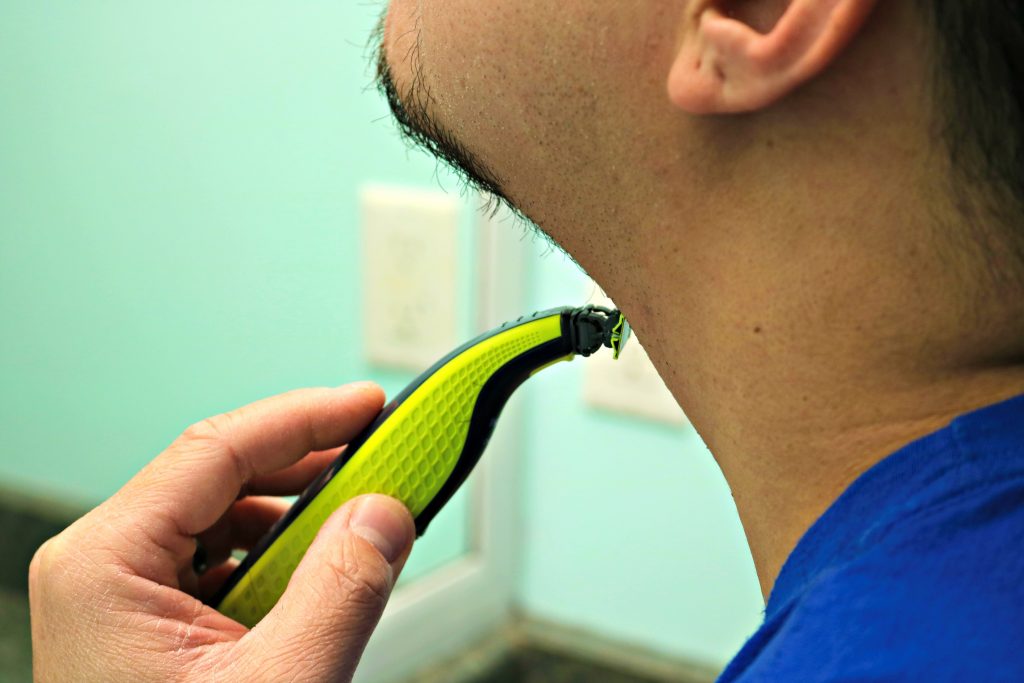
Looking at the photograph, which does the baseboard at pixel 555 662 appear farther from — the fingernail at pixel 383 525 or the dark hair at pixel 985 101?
the dark hair at pixel 985 101

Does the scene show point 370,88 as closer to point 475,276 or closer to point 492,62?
point 475,276

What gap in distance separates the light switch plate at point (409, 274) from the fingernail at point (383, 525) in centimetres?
45

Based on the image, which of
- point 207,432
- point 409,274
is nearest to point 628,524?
point 409,274

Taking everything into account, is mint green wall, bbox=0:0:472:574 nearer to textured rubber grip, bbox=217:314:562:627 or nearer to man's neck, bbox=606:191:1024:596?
textured rubber grip, bbox=217:314:562:627

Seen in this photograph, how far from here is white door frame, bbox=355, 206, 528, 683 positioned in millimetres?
983

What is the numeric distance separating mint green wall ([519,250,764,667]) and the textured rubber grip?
461 mm

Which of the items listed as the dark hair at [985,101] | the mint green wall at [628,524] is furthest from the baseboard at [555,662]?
the dark hair at [985,101]

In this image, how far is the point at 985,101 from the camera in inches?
13.3

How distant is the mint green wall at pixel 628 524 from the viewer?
0.98m

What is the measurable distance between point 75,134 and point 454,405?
0.42m

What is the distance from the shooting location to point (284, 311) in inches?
36.4

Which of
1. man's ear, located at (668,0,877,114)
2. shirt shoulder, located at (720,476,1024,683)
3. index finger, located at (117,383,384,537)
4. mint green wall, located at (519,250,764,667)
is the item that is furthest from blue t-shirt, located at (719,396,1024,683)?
mint green wall, located at (519,250,764,667)

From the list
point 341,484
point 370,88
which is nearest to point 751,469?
point 341,484

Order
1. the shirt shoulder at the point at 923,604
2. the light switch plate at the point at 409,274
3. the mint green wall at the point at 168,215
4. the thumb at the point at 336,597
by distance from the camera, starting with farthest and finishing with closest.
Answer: the light switch plate at the point at 409,274
the mint green wall at the point at 168,215
the thumb at the point at 336,597
the shirt shoulder at the point at 923,604
